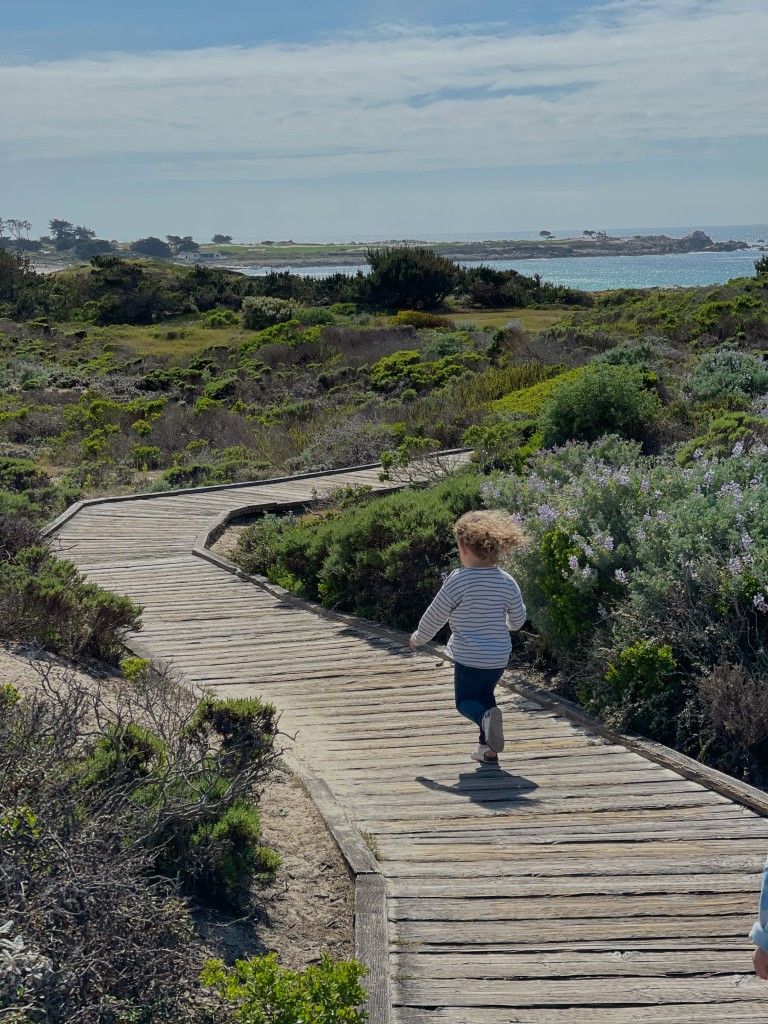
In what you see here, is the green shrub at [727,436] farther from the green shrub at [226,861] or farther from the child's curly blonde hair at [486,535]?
the green shrub at [226,861]

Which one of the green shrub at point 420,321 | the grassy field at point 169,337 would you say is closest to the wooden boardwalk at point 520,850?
the grassy field at point 169,337

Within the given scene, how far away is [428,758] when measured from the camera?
5.87 m

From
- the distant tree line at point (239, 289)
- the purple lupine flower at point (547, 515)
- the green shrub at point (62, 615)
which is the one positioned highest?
the distant tree line at point (239, 289)

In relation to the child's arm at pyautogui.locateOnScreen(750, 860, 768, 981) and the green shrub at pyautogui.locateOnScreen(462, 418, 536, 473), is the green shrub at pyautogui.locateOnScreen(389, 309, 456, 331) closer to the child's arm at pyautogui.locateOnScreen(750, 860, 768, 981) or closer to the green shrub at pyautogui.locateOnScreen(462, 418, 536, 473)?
the green shrub at pyautogui.locateOnScreen(462, 418, 536, 473)

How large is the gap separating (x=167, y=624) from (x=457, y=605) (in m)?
4.02

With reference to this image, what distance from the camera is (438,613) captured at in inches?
233

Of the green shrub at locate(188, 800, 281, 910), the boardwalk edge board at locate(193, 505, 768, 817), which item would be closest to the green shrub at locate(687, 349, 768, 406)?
the boardwalk edge board at locate(193, 505, 768, 817)

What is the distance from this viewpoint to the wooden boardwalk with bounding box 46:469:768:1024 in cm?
353

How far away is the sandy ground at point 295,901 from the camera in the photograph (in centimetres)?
392

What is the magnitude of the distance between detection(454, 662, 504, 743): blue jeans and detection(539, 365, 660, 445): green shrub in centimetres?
798

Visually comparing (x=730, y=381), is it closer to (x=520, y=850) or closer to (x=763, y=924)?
(x=520, y=850)

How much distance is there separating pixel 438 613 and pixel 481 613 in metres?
0.24

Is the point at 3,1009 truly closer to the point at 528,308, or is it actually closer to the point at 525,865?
the point at 525,865

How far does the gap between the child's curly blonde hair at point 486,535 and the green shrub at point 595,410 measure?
7787 mm
